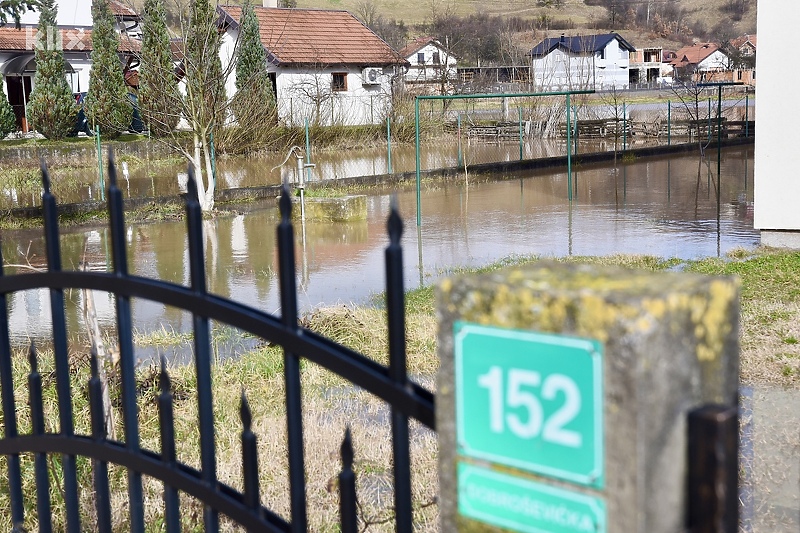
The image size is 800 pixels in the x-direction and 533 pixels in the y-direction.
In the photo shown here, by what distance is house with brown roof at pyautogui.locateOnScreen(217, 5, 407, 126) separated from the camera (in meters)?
35.2

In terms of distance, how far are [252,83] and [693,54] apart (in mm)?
87821

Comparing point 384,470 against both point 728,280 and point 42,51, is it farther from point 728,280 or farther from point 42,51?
point 42,51

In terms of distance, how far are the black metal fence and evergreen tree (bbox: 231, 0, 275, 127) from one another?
20099 millimetres

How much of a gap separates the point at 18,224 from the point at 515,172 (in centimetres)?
1172

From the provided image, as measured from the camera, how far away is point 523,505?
5.11 feet

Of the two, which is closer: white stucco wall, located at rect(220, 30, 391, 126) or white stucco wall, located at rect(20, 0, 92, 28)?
white stucco wall, located at rect(220, 30, 391, 126)

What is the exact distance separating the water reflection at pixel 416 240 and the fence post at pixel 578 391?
24.5 feet

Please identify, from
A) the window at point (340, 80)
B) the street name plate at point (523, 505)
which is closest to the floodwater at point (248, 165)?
the window at point (340, 80)

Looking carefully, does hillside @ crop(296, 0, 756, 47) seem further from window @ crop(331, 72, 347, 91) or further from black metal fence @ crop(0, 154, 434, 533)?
black metal fence @ crop(0, 154, 434, 533)

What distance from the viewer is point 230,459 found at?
5172 millimetres

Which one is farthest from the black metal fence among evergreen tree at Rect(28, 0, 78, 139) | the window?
the window

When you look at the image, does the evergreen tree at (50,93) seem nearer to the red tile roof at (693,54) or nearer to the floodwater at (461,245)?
the floodwater at (461,245)

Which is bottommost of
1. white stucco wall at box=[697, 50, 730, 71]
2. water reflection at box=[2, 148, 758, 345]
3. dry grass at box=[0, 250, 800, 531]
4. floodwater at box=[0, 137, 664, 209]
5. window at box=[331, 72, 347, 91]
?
dry grass at box=[0, 250, 800, 531]

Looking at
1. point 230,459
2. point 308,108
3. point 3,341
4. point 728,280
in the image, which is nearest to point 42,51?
point 308,108
